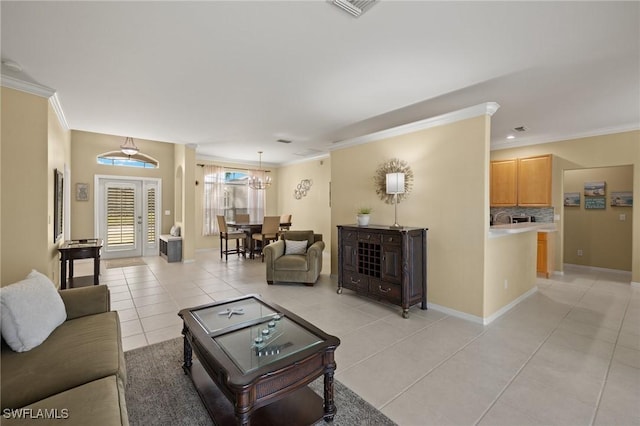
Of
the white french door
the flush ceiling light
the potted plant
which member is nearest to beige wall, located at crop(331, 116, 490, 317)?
the potted plant

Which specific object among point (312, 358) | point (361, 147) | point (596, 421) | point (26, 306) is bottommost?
point (596, 421)

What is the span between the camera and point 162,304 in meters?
3.84

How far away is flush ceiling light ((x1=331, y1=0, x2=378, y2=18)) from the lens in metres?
1.89

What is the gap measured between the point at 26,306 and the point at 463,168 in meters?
4.10

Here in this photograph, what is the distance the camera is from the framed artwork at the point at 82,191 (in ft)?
21.8

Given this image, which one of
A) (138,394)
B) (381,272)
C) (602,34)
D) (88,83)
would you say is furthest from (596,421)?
(88,83)

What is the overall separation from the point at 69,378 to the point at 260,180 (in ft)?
25.7

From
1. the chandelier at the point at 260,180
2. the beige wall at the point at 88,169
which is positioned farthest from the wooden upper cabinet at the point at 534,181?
the beige wall at the point at 88,169

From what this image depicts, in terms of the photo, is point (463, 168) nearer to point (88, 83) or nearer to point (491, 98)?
point (491, 98)

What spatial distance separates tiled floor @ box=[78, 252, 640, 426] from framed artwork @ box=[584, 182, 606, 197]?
2300 mm

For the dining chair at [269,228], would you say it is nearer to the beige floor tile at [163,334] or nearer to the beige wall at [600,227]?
the beige floor tile at [163,334]

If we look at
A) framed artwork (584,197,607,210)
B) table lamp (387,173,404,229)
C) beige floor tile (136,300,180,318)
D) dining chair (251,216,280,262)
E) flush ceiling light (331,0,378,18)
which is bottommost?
beige floor tile (136,300,180,318)

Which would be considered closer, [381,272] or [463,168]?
[463,168]

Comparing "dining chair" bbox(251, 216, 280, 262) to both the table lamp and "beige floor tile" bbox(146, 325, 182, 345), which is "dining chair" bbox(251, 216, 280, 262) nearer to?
the table lamp
